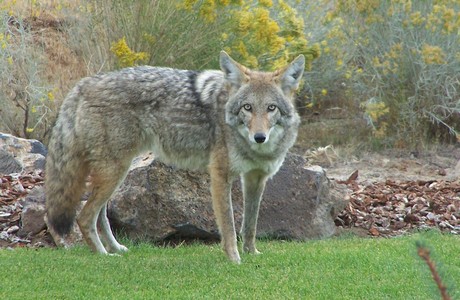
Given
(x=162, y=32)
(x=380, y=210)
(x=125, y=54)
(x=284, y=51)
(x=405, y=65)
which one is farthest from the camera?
(x=405, y=65)

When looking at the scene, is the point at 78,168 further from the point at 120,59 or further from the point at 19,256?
the point at 120,59

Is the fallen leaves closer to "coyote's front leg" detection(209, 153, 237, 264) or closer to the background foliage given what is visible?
the background foliage

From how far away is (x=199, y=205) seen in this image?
26.1 ft

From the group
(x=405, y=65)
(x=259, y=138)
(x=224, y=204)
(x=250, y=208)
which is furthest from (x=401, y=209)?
(x=405, y=65)

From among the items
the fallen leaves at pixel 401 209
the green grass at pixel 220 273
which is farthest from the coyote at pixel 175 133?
the fallen leaves at pixel 401 209

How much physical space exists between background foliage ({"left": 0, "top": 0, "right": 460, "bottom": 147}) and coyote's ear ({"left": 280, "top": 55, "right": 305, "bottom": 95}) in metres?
3.47

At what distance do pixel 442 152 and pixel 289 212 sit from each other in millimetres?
6707

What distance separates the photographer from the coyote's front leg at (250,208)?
724 centimetres

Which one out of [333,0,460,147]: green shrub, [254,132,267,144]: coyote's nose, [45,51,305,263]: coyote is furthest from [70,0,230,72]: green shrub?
[254,132,267,144]: coyote's nose

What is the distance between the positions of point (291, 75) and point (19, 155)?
16.6 ft

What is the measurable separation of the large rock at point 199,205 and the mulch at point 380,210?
0.71 m

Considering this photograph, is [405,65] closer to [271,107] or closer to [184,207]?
[184,207]

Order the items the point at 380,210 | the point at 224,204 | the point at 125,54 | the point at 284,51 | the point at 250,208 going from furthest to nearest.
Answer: the point at 284,51 < the point at 125,54 < the point at 380,210 < the point at 250,208 < the point at 224,204

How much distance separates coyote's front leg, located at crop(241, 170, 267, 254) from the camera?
724 cm
